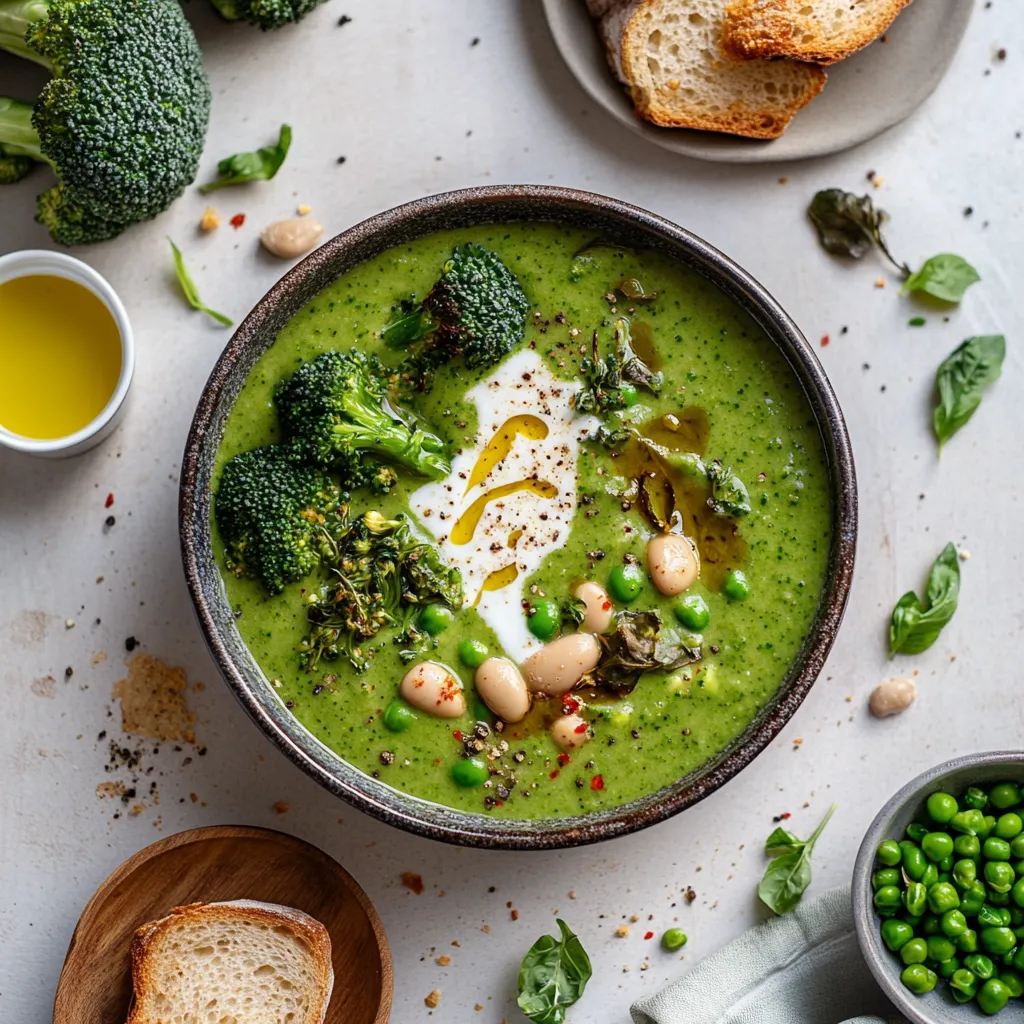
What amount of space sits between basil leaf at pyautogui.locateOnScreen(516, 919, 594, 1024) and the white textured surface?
87 millimetres

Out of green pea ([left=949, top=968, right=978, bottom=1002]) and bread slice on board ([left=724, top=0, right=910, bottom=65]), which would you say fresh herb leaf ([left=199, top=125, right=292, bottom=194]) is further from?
green pea ([left=949, top=968, right=978, bottom=1002])

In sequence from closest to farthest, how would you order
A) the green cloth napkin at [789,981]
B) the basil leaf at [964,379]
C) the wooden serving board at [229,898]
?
the wooden serving board at [229,898]
the green cloth napkin at [789,981]
the basil leaf at [964,379]

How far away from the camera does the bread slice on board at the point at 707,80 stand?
2844 mm

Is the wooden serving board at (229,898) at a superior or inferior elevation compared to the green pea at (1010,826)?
inferior

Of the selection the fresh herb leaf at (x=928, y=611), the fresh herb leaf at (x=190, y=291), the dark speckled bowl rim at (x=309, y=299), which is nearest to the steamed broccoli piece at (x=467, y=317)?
the dark speckled bowl rim at (x=309, y=299)

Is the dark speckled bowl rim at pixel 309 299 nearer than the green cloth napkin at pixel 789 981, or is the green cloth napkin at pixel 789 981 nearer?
the dark speckled bowl rim at pixel 309 299

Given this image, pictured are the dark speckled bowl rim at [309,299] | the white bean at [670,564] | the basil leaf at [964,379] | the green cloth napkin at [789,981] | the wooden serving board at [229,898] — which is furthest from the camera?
the basil leaf at [964,379]

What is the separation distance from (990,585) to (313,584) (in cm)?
184

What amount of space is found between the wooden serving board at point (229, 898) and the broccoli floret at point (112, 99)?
161 centimetres

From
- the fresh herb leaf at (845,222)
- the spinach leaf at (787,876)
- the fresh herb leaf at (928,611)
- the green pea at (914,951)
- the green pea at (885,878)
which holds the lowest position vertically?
the spinach leaf at (787,876)

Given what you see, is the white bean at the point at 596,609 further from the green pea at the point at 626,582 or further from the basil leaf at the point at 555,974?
the basil leaf at the point at 555,974

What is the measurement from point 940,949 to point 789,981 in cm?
41

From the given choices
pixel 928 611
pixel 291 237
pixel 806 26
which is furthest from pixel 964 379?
pixel 291 237

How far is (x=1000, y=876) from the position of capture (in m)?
2.68
